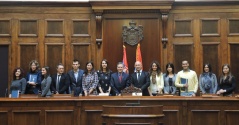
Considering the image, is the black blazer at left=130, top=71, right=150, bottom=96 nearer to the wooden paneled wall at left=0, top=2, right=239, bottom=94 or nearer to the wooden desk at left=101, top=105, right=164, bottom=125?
the wooden paneled wall at left=0, top=2, right=239, bottom=94

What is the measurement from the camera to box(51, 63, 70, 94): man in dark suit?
7836 mm

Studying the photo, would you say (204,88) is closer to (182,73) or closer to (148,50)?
(182,73)

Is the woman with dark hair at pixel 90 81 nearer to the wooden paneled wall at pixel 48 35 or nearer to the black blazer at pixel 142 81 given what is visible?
the black blazer at pixel 142 81

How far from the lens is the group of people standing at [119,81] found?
770 centimetres

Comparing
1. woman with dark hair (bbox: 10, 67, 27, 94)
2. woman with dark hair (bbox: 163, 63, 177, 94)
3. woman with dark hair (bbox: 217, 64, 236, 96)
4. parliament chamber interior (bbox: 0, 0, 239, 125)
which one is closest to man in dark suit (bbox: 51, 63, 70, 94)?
woman with dark hair (bbox: 10, 67, 27, 94)

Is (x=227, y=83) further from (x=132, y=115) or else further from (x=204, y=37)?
(x=132, y=115)

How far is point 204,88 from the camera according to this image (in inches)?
311

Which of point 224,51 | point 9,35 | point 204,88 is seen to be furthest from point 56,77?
point 224,51

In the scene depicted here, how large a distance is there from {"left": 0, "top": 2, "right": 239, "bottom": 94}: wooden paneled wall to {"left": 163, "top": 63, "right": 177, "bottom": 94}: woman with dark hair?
0.61m

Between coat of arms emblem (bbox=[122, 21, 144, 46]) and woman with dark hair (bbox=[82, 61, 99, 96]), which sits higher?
coat of arms emblem (bbox=[122, 21, 144, 46])

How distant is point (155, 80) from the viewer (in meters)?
7.85

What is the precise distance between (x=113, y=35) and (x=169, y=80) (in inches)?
73.2

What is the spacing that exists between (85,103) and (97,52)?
2.60 metres

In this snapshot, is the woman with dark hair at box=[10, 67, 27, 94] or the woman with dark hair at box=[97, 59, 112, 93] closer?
the woman with dark hair at box=[10, 67, 27, 94]
